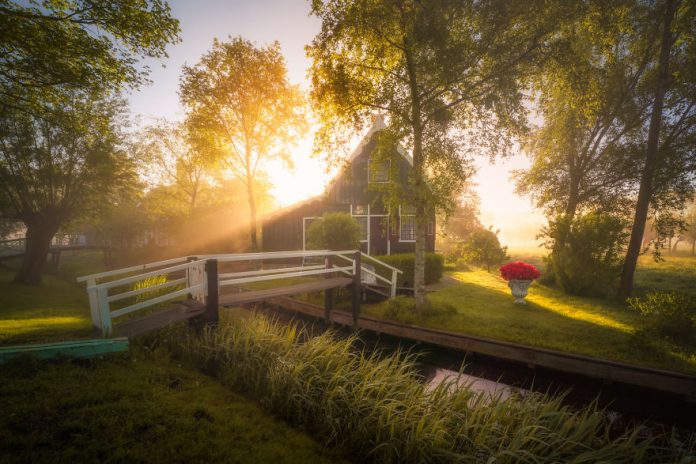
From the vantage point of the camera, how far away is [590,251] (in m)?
12.0

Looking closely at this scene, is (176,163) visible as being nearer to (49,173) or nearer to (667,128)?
(49,173)

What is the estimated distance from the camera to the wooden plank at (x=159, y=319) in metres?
5.31

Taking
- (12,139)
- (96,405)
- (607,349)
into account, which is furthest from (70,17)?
(607,349)

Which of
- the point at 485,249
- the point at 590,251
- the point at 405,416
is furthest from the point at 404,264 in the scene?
the point at 485,249

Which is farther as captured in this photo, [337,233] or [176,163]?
[176,163]

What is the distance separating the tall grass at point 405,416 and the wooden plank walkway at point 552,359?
999mm

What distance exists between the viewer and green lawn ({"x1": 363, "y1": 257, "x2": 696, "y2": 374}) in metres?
6.21

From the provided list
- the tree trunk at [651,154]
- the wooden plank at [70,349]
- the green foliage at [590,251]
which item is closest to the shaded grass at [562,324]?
the green foliage at [590,251]

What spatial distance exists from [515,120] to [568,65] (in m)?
1.78

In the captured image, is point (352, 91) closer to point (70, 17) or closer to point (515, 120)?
point (515, 120)

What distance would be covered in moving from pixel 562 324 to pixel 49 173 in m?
25.9

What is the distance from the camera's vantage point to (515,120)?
836 cm

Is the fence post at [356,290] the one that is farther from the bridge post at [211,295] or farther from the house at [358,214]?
the house at [358,214]

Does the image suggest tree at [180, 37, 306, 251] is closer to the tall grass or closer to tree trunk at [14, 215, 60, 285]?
tree trunk at [14, 215, 60, 285]
